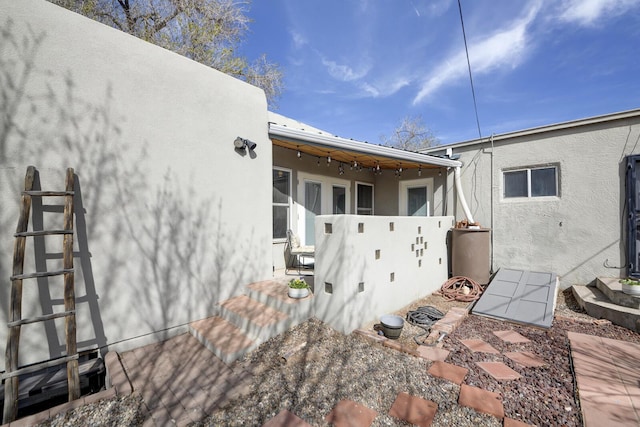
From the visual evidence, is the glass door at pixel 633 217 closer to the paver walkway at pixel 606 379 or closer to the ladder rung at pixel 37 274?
the paver walkway at pixel 606 379

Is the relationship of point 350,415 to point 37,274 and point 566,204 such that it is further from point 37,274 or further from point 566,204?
point 566,204

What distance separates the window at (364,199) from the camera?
344 inches

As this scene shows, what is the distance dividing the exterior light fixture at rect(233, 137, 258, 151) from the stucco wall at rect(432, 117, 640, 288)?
20.0 feet

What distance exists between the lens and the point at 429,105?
14695 millimetres

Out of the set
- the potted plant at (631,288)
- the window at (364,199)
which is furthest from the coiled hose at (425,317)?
the window at (364,199)

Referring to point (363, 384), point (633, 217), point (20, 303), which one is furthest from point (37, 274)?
point (633, 217)

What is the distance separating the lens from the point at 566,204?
20.0ft

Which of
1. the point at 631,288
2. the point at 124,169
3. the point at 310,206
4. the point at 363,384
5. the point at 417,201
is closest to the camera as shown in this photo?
the point at 363,384

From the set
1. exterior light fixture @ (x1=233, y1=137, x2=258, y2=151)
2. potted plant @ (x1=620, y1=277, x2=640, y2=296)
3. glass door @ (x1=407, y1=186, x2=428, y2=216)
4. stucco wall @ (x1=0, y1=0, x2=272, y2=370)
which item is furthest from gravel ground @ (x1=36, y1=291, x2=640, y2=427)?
glass door @ (x1=407, y1=186, x2=428, y2=216)

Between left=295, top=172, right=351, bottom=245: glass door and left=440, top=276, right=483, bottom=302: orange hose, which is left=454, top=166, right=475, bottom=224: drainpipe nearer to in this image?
left=440, top=276, right=483, bottom=302: orange hose

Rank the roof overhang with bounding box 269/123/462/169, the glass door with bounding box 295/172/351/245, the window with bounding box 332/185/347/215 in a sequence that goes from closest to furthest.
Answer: the roof overhang with bounding box 269/123/462/169 < the glass door with bounding box 295/172/351/245 < the window with bounding box 332/185/347/215

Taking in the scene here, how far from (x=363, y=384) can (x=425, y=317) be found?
234 centimetres

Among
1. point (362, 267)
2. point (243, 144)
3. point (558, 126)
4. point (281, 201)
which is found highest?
point (558, 126)

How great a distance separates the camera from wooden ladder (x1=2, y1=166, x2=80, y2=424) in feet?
8.51
